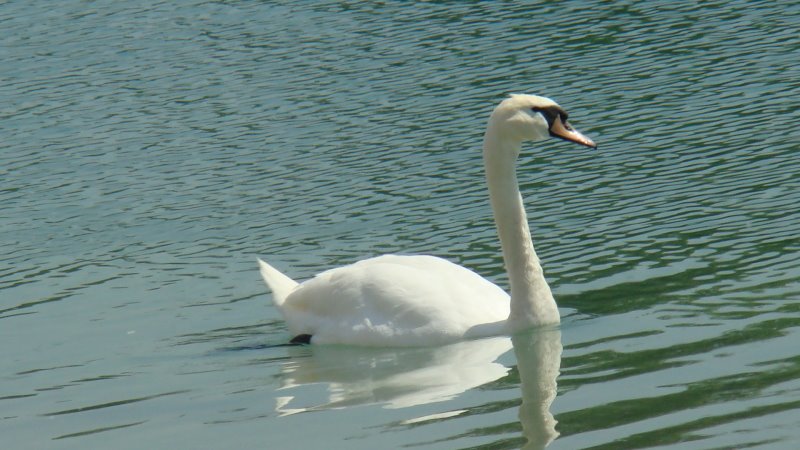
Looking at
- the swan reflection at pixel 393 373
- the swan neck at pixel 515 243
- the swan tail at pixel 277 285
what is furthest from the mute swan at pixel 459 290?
the swan tail at pixel 277 285

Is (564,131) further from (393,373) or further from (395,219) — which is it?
(395,219)

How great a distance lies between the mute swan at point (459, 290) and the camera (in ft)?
33.6

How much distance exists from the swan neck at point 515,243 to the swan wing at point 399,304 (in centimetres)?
24

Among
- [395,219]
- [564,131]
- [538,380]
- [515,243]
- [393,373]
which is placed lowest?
[395,219]

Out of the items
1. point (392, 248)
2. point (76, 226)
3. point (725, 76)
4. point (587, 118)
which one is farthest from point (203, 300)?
point (725, 76)

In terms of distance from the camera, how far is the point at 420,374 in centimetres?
955

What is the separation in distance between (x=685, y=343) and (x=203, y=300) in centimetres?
425

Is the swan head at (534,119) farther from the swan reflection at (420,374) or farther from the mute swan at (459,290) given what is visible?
the swan reflection at (420,374)

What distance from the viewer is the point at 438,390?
8992 mm

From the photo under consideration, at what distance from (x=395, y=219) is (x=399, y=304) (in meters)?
3.49

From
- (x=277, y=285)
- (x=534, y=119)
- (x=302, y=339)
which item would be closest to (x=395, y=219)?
(x=277, y=285)

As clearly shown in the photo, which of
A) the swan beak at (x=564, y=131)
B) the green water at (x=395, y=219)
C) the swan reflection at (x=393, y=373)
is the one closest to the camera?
the green water at (x=395, y=219)

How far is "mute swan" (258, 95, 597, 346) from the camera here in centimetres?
1023

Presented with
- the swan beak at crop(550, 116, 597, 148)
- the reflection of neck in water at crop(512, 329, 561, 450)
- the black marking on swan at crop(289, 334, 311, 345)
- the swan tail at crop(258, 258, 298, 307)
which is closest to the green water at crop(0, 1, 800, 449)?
the reflection of neck in water at crop(512, 329, 561, 450)
